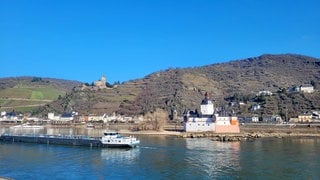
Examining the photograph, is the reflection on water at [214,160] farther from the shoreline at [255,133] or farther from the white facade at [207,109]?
the white facade at [207,109]

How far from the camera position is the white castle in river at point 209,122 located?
323 feet

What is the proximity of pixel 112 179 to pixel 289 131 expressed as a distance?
73.7 metres

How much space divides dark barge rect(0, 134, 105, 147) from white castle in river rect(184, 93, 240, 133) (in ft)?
113

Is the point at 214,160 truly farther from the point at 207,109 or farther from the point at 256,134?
the point at 207,109

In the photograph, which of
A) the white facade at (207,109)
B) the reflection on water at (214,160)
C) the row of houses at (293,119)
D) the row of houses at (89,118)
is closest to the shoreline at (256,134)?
the white facade at (207,109)

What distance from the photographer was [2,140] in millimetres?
84312

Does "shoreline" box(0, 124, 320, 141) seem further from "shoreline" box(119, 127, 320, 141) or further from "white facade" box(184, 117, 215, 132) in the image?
"white facade" box(184, 117, 215, 132)

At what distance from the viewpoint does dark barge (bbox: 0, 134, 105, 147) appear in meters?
69.3

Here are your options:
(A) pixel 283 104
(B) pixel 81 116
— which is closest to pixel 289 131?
(A) pixel 283 104

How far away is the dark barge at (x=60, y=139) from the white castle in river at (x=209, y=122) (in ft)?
113

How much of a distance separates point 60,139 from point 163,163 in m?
31.9

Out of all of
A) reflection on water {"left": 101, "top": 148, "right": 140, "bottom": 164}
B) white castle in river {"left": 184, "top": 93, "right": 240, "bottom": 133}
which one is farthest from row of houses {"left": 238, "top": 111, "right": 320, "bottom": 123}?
reflection on water {"left": 101, "top": 148, "right": 140, "bottom": 164}

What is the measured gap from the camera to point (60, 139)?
75.1 metres

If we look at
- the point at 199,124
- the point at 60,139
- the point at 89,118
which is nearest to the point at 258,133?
the point at 199,124
